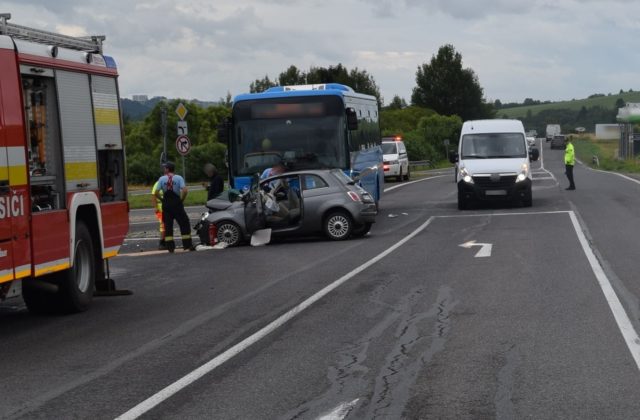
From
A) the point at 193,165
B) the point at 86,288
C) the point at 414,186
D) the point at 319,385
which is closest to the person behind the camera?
the point at 319,385

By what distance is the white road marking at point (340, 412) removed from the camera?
24.3ft

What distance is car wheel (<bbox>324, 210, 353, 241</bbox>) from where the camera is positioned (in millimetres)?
23109

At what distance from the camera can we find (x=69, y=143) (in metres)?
13.0

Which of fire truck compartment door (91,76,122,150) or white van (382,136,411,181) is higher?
fire truck compartment door (91,76,122,150)

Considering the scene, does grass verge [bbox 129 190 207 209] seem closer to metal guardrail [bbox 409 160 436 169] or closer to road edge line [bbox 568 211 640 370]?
road edge line [bbox 568 211 640 370]

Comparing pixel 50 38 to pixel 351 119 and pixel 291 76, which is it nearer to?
pixel 351 119

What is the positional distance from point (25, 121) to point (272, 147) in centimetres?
1438

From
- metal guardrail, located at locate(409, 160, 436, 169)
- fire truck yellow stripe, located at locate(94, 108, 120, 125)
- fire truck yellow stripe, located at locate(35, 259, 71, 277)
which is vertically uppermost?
fire truck yellow stripe, located at locate(94, 108, 120, 125)

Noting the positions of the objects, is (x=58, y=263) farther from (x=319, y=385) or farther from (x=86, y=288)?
(x=319, y=385)

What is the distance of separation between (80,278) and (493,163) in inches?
759

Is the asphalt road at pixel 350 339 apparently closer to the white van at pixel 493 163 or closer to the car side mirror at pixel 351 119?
the car side mirror at pixel 351 119

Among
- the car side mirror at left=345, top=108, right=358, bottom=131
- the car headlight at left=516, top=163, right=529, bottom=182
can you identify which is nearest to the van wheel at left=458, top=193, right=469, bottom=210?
the car headlight at left=516, top=163, right=529, bottom=182

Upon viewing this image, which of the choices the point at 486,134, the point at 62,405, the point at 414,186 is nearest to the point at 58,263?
the point at 62,405

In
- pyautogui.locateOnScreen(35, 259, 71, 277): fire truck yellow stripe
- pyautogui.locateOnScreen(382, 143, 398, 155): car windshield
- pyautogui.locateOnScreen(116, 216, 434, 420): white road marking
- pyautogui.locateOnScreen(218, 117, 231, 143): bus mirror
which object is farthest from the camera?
pyautogui.locateOnScreen(382, 143, 398, 155): car windshield
